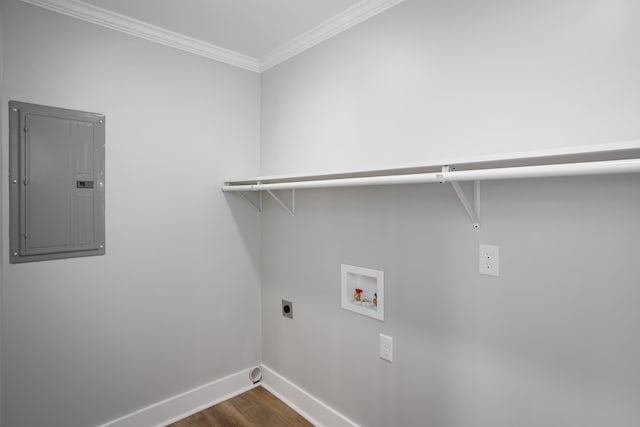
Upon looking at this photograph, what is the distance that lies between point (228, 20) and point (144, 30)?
20.0 inches

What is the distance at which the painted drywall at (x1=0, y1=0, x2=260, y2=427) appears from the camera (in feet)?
5.34

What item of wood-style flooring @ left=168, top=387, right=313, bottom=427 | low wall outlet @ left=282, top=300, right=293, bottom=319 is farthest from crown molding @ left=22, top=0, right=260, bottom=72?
wood-style flooring @ left=168, top=387, right=313, bottom=427

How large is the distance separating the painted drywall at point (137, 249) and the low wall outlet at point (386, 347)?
1141mm

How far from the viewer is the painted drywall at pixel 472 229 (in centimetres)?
105

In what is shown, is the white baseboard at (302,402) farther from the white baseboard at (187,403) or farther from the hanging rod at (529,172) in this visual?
the hanging rod at (529,172)

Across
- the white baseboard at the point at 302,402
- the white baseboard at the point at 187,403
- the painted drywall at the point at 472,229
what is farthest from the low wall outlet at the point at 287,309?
the white baseboard at the point at 187,403

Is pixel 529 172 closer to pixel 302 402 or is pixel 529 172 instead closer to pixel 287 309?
pixel 287 309

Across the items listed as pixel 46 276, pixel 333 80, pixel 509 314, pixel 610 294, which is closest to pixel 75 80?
pixel 46 276

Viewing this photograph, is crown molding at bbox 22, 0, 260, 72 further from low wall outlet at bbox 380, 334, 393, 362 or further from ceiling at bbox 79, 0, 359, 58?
low wall outlet at bbox 380, 334, 393, 362

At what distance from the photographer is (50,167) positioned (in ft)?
5.43

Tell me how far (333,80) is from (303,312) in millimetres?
1453

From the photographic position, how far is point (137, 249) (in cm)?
196

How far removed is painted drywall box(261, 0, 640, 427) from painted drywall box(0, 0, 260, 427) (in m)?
0.56

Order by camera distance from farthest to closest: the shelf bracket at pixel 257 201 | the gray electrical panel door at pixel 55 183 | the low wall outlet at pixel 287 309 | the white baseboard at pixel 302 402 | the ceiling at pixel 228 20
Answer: the shelf bracket at pixel 257 201, the low wall outlet at pixel 287 309, the white baseboard at pixel 302 402, the ceiling at pixel 228 20, the gray electrical panel door at pixel 55 183
